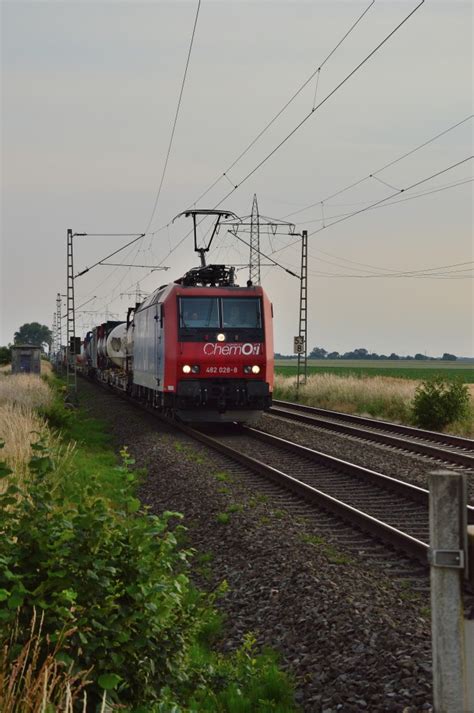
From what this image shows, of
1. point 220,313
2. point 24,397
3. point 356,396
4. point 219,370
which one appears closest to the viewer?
point 219,370

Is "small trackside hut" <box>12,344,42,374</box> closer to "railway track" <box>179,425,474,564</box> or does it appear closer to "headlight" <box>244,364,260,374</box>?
"headlight" <box>244,364,260,374</box>

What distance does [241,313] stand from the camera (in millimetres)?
20688

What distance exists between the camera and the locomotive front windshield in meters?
20.4

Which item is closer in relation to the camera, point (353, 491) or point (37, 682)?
point (37, 682)

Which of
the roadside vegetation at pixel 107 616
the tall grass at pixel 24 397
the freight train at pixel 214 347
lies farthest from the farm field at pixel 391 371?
the roadside vegetation at pixel 107 616

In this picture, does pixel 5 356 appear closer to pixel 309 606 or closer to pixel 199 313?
pixel 199 313

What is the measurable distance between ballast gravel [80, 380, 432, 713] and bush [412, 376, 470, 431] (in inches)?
484

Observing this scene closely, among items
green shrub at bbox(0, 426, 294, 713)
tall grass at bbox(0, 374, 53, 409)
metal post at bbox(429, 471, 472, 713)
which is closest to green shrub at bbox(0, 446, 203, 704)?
green shrub at bbox(0, 426, 294, 713)

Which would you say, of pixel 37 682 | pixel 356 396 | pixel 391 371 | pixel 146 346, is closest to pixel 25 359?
pixel 356 396

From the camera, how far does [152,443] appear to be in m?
19.0

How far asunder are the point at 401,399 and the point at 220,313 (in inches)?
401

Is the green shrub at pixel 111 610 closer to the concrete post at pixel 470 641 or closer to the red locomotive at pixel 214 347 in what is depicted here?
the concrete post at pixel 470 641

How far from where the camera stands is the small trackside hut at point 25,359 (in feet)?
166

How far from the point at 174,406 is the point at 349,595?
13671mm
